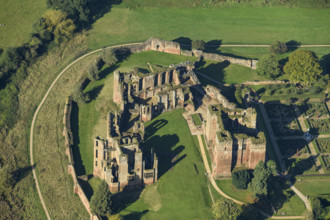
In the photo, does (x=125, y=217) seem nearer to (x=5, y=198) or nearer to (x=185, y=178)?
(x=185, y=178)

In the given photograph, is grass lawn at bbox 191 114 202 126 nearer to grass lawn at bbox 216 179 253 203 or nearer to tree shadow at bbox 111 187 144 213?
grass lawn at bbox 216 179 253 203

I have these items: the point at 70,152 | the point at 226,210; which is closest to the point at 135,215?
the point at 226,210

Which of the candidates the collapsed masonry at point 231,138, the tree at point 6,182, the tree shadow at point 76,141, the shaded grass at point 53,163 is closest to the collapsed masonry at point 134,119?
the tree shadow at point 76,141

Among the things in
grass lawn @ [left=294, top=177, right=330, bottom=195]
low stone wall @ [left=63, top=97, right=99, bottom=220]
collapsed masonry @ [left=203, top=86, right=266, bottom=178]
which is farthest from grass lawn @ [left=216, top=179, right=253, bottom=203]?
low stone wall @ [left=63, top=97, right=99, bottom=220]

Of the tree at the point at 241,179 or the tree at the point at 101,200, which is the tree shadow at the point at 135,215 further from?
the tree at the point at 241,179

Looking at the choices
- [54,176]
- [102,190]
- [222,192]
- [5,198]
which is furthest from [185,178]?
[5,198]

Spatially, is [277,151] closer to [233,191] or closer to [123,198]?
[233,191]
